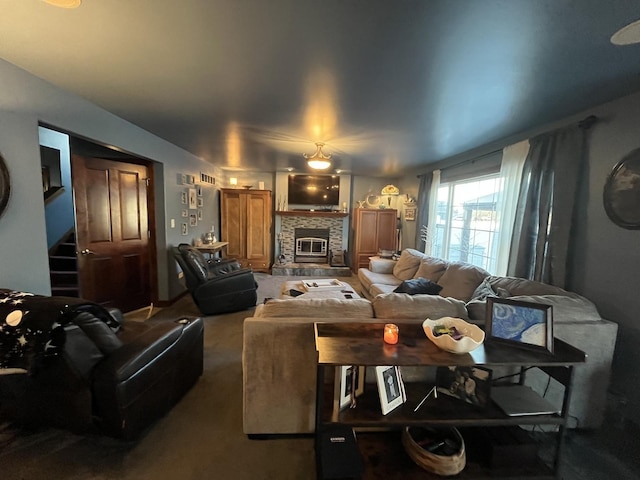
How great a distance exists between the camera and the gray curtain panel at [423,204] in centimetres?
479

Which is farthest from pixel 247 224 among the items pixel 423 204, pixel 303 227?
pixel 423 204

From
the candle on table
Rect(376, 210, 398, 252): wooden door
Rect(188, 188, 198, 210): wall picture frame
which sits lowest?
the candle on table

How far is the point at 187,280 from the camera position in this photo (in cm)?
340

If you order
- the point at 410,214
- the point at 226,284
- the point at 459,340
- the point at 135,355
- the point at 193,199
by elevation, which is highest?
the point at 193,199

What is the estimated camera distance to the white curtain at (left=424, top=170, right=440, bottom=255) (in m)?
4.55

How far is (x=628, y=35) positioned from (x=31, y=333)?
3.16m

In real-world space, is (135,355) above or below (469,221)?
below

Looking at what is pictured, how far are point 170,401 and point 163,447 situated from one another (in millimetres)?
287

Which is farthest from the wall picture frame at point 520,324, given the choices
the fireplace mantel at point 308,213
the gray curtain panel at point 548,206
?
the fireplace mantel at point 308,213

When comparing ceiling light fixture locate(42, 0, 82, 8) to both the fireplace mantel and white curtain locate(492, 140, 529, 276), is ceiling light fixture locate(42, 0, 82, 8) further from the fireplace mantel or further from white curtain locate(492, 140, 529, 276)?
the fireplace mantel

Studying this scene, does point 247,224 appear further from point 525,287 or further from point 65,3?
point 525,287

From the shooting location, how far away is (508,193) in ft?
9.34

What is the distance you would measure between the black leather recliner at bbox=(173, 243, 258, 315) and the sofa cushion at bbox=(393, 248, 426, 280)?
218 cm

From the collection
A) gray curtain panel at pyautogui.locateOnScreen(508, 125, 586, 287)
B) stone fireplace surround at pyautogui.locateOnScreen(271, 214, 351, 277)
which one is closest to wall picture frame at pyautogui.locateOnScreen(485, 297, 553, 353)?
gray curtain panel at pyautogui.locateOnScreen(508, 125, 586, 287)
